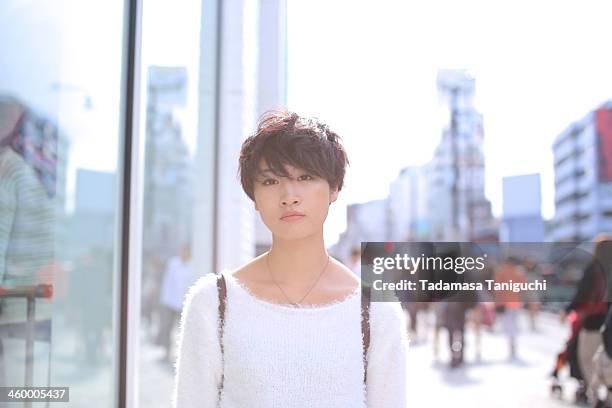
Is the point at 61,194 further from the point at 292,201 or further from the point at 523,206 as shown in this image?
the point at 523,206

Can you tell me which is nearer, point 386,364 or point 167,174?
point 386,364

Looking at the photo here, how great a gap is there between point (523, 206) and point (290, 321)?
3.26m

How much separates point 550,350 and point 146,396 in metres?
4.72

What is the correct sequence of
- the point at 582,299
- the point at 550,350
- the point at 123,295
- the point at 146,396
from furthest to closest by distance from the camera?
1. the point at 550,350
2. the point at 146,396
3. the point at 582,299
4. the point at 123,295

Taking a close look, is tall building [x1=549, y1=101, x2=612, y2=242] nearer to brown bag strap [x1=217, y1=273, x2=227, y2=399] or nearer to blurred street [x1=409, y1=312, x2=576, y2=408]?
blurred street [x1=409, y1=312, x2=576, y2=408]

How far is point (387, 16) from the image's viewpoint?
131 inches

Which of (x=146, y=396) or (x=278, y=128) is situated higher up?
(x=278, y=128)

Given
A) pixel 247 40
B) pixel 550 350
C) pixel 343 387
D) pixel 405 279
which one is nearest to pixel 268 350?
pixel 343 387

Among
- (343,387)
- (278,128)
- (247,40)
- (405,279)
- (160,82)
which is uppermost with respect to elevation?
(247,40)

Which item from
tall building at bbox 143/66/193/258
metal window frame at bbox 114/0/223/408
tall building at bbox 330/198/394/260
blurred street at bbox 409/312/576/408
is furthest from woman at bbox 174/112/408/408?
blurred street at bbox 409/312/576/408

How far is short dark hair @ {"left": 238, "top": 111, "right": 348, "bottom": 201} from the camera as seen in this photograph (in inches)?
50.1

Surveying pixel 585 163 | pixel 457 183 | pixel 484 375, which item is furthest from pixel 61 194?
pixel 457 183

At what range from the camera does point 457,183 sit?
1167 cm

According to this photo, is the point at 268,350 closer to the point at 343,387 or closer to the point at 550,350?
the point at 343,387
